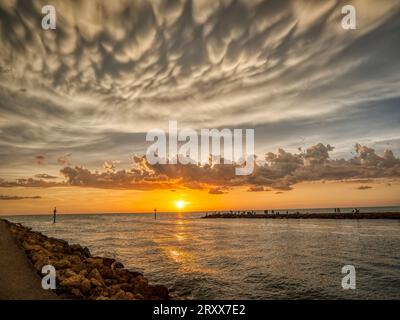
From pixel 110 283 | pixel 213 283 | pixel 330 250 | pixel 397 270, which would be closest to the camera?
pixel 110 283

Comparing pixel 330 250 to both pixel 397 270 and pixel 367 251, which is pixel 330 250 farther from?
pixel 397 270

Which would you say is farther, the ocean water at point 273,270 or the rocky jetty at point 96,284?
the ocean water at point 273,270

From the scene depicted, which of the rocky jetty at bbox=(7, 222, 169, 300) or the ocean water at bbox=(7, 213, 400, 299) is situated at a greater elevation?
the rocky jetty at bbox=(7, 222, 169, 300)

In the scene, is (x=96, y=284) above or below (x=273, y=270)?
above

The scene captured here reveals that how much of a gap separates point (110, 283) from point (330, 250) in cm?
2357

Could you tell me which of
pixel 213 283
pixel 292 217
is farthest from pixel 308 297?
pixel 292 217

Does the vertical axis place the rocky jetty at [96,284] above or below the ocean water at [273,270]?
above

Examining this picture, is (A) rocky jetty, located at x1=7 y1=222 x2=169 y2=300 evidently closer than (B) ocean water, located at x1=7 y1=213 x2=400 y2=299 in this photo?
Yes

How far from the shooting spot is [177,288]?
693 inches

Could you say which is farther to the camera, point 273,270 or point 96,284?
point 273,270

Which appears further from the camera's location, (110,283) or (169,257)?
(169,257)
